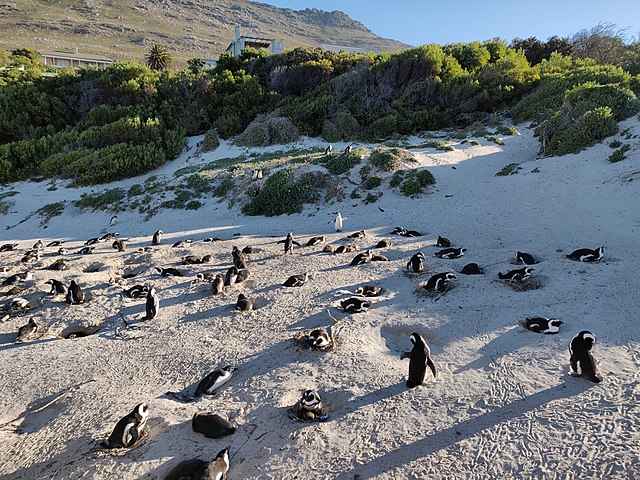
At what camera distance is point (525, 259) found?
7.87 meters

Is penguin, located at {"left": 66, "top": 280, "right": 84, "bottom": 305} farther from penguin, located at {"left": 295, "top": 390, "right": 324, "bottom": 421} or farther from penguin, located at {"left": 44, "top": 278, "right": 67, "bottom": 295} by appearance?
penguin, located at {"left": 295, "top": 390, "right": 324, "bottom": 421}

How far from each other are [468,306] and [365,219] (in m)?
7.15

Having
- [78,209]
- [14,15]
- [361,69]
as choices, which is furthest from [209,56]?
[78,209]

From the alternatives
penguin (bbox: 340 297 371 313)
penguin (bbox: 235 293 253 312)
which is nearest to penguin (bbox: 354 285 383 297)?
penguin (bbox: 340 297 371 313)

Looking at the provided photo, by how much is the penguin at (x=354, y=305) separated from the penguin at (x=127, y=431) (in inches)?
141

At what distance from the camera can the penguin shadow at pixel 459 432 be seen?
3707mm

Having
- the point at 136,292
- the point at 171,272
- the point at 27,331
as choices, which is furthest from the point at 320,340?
the point at 27,331

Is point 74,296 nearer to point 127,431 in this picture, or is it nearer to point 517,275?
point 127,431

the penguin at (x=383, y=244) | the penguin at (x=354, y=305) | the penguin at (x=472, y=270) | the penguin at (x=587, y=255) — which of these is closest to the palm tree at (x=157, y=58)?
the penguin at (x=383, y=244)

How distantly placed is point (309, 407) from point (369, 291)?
341cm

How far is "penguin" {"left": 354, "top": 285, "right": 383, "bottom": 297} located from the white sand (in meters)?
0.17

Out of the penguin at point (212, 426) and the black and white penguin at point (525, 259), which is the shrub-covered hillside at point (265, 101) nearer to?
the black and white penguin at point (525, 259)

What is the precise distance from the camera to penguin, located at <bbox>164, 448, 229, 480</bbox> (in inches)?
138

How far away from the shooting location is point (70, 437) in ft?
14.2
